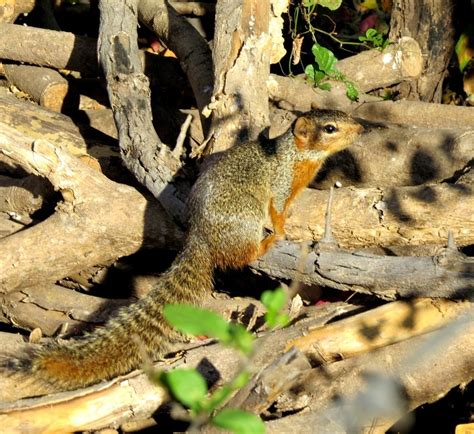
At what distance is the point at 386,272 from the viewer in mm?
3768

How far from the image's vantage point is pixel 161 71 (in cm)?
652

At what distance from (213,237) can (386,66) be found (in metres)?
2.82

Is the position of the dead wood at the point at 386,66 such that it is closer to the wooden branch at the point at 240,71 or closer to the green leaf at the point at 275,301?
the wooden branch at the point at 240,71

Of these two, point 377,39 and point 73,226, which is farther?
point 377,39

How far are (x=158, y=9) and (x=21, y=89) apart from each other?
4.29ft

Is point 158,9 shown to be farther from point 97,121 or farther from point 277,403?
point 277,403

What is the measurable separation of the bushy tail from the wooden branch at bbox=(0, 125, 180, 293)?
754 mm

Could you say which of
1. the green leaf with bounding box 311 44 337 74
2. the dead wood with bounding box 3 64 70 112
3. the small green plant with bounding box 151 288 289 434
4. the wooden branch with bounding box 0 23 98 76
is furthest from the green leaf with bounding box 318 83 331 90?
the small green plant with bounding box 151 288 289 434

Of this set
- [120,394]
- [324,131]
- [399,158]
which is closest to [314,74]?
[399,158]

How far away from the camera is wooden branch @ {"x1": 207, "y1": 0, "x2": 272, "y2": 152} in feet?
15.9

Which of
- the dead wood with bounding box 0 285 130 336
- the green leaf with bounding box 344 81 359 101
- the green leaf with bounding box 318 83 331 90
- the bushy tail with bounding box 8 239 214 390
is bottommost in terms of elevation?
the dead wood with bounding box 0 285 130 336

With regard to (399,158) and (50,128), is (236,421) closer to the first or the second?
(399,158)

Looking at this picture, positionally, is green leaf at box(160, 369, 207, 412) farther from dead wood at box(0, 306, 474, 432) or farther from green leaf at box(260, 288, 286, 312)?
dead wood at box(0, 306, 474, 432)

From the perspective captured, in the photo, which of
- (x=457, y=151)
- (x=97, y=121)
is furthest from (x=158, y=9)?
(x=457, y=151)
